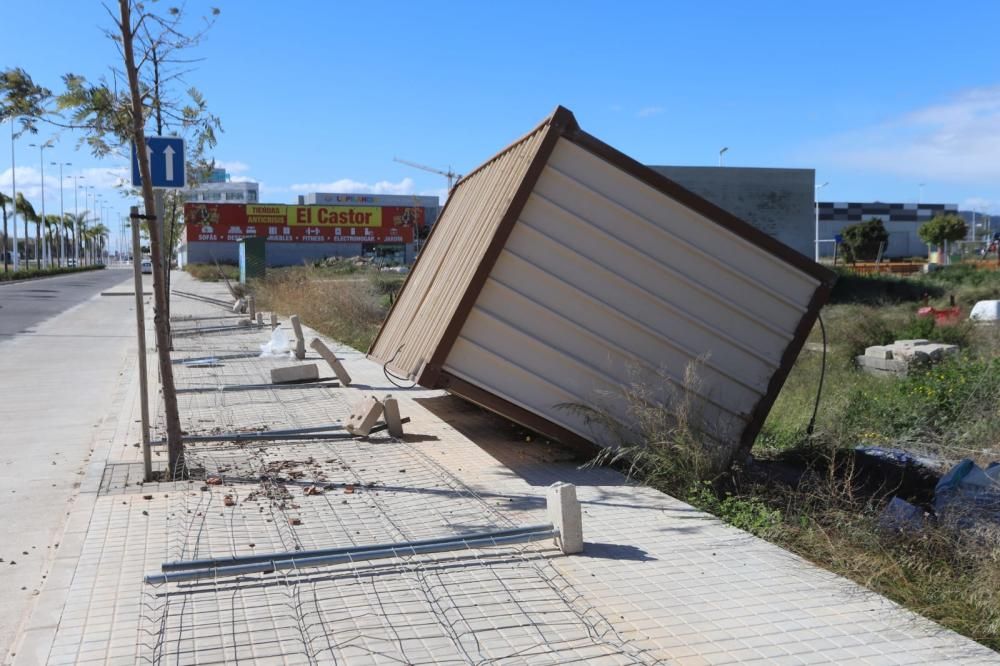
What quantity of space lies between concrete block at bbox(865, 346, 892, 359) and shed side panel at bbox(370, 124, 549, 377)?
7566 millimetres

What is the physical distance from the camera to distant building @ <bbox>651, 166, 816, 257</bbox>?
4250 cm

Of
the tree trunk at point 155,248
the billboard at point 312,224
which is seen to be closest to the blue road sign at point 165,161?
the tree trunk at point 155,248

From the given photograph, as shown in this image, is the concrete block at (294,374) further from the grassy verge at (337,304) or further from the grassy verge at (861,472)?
the grassy verge at (861,472)

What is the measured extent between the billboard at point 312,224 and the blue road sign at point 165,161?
184 ft

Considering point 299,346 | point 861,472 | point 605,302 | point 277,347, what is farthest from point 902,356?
point 277,347

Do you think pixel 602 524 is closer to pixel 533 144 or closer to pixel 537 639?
pixel 537 639

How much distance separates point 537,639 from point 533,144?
449cm

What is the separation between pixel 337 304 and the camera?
24109 millimetres

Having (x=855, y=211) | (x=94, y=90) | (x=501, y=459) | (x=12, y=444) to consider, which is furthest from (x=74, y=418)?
(x=855, y=211)

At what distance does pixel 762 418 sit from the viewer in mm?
7766

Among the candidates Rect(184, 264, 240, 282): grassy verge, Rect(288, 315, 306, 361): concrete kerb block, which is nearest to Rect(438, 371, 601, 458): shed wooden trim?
Rect(288, 315, 306, 361): concrete kerb block

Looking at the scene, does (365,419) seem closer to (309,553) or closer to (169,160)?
(169,160)

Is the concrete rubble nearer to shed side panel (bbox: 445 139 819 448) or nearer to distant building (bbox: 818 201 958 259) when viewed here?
shed side panel (bbox: 445 139 819 448)

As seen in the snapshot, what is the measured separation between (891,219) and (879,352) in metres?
99.9
